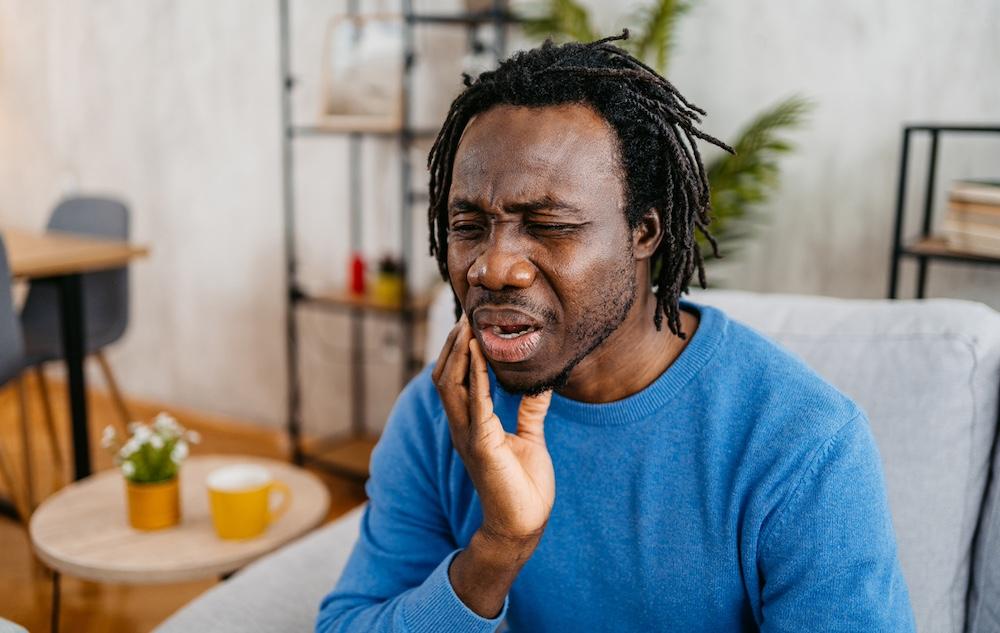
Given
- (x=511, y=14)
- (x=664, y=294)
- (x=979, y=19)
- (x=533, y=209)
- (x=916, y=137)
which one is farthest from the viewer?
(x=511, y=14)

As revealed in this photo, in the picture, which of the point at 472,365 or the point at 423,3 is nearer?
the point at 472,365

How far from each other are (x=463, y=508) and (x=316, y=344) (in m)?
2.31

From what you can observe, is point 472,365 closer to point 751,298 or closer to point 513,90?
point 513,90

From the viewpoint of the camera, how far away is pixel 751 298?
4.33ft

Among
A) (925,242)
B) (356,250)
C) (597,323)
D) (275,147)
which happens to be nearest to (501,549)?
(597,323)

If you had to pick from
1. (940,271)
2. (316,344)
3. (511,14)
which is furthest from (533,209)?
(316,344)

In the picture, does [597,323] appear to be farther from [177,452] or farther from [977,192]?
[977,192]

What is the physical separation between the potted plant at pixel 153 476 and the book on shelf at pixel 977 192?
155cm

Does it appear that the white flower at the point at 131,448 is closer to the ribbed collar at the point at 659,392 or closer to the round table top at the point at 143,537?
the round table top at the point at 143,537

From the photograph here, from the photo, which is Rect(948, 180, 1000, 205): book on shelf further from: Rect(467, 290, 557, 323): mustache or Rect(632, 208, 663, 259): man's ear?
Rect(467, 290, 557, 323): mustache

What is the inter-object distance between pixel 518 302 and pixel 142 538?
3.50 ft

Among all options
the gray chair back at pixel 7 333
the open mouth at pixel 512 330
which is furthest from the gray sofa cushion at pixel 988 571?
the gray chair back at pixel 7 333

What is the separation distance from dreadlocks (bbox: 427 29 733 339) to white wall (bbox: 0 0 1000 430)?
4.66ft

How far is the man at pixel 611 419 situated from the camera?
85cm
